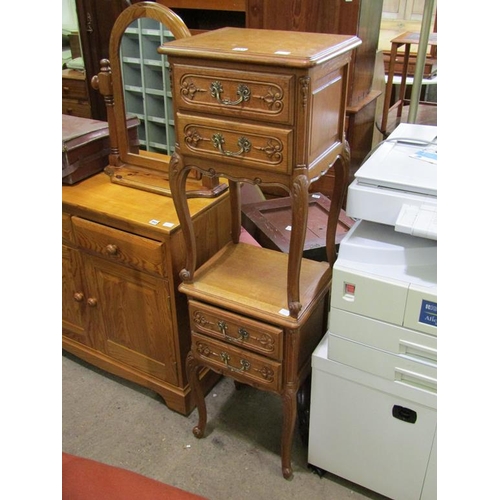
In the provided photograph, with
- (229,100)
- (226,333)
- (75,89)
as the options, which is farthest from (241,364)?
(75,89)

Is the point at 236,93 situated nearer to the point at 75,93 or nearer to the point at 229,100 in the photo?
the point at 229,100

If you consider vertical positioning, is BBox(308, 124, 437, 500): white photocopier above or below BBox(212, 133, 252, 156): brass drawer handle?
below

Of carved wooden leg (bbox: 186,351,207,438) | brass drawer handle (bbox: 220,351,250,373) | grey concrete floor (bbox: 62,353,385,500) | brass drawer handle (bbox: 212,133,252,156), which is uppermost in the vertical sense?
brass drawer handle (bbox: 212,133,252,156)

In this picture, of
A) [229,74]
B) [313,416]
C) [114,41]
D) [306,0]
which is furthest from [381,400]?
[306,0]

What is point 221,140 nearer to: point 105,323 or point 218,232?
point 218,232

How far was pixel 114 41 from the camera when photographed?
5.34 feet

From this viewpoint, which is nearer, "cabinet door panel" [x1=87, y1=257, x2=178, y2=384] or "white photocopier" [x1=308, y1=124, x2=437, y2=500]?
"white photocopier" [x1=308, y1=124, x2=437, y2=500]

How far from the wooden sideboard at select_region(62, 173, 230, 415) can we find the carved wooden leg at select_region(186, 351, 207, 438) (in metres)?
0.10

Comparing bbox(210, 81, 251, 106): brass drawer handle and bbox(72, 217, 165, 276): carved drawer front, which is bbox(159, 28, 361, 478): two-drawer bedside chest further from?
bbox(72, 217, 165, 276): carved drawer front

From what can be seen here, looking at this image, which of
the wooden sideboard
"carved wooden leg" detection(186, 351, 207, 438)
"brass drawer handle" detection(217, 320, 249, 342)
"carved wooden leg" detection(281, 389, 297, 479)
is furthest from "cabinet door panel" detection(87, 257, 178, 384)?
"carved wooden leg" detection(281, 389, 297, 479)

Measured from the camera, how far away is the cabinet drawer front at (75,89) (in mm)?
3266

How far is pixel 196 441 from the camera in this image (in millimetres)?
1776

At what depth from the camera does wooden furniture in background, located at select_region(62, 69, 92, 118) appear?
326 cm

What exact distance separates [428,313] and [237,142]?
2.10ft
